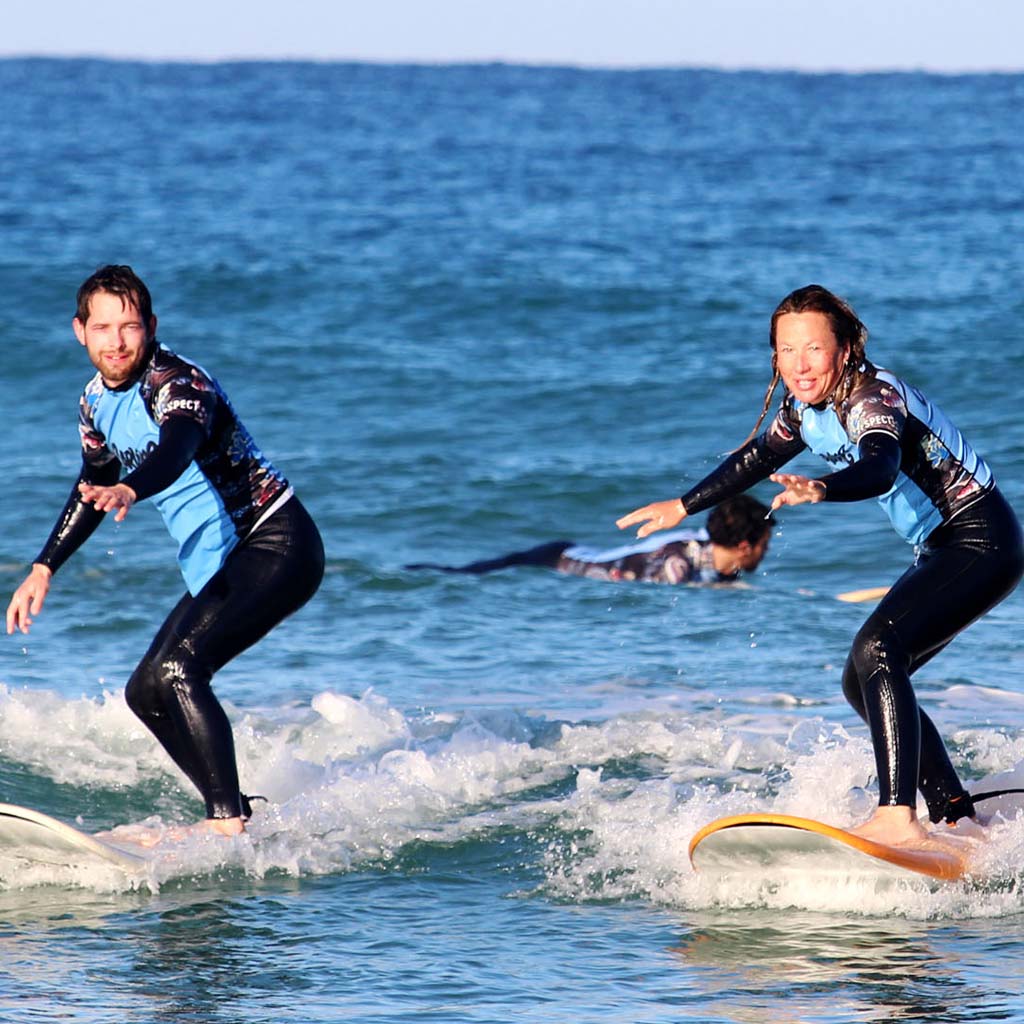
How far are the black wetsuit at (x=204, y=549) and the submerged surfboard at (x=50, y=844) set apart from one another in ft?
1.14

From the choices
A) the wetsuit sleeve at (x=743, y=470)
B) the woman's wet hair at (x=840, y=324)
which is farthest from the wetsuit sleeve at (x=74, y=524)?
the woman's wet hair at (x=840, y=324)

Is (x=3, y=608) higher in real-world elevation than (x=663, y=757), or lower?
higher

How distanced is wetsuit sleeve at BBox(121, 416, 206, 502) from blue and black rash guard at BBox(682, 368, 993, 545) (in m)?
1.57

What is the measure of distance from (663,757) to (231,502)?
94.3 inches

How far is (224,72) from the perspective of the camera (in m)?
88.9

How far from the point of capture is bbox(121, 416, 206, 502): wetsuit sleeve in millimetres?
5105

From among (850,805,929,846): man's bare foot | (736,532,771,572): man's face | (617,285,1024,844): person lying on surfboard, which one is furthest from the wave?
(736,532,771,572): man's face

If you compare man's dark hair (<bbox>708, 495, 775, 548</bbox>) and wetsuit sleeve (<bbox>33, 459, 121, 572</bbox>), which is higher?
man's dark hair (<bbox>708, 495, 775, 548</bbox>)

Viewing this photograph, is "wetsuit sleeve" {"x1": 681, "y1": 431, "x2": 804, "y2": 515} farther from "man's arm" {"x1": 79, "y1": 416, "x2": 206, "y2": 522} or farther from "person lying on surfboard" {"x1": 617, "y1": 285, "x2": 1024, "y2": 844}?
"man's arm" {"x1": 79, "y1": 416, "x2": 206, "y2": 522}

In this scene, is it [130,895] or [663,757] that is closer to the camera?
[130,895]

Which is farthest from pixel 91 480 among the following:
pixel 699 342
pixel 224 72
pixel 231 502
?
pixel 224 72

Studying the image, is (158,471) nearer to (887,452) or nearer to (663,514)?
(663,514)

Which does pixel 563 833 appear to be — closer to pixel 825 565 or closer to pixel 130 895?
pixel 130 895

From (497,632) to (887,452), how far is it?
15.9ft
